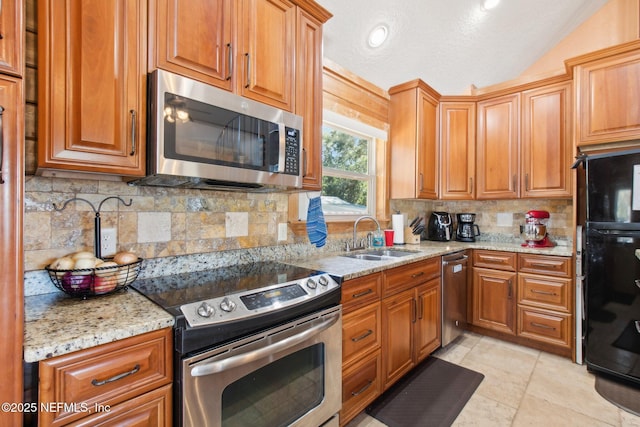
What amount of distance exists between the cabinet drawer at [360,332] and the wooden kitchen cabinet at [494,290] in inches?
62.9

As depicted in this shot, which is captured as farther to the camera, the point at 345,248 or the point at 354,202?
the point at 354,202

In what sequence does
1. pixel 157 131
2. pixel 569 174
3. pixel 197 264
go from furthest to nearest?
pixel 569 174 < pixel 197 264 < pixel 157 131

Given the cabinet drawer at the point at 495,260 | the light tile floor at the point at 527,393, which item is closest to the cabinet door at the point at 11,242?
the light tile floor at the point at 527,393

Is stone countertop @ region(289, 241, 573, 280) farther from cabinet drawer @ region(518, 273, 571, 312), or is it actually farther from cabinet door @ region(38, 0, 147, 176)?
cabinet door @ region(38, 0, 147, 176)

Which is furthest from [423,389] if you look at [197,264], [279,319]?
[197,264]

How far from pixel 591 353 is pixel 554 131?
1899 millimetres

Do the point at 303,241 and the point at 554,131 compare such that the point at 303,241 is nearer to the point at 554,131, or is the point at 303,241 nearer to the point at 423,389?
the point at 423,389

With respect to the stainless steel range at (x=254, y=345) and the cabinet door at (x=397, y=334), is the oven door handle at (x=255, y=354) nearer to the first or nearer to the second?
the stainless steel range at (x=254, y=345)

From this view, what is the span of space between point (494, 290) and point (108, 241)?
306 cm

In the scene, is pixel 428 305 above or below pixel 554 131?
below

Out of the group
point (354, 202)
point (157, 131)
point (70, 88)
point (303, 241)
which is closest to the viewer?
point (70, 88)

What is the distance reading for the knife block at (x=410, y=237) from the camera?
300cm

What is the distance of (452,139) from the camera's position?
320 cm

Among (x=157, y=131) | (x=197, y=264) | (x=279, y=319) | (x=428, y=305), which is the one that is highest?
(x=157, y=131)
